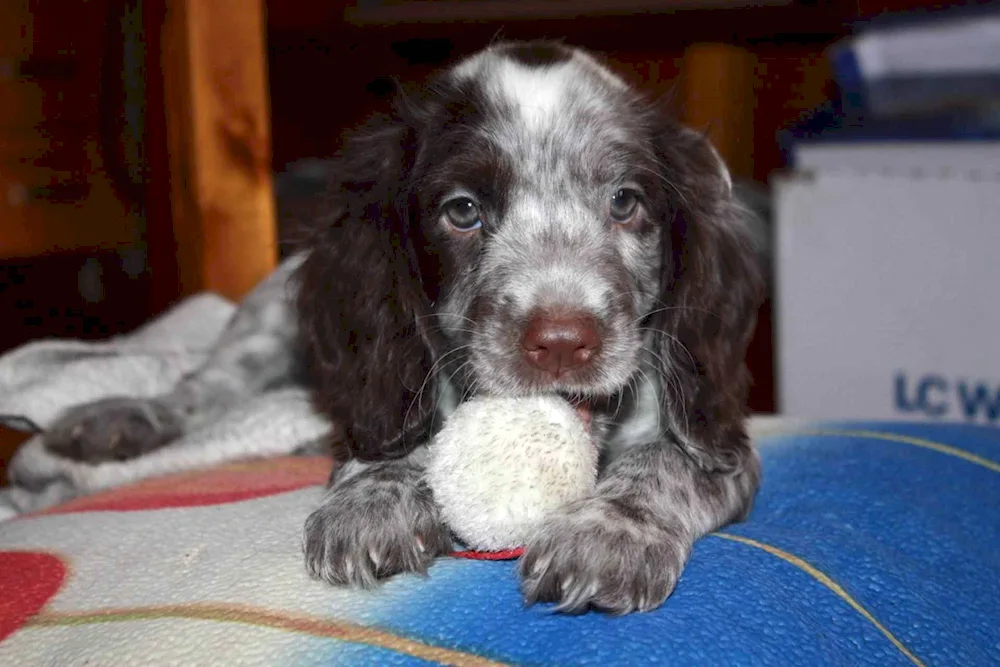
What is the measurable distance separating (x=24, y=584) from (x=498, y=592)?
30.5 inches

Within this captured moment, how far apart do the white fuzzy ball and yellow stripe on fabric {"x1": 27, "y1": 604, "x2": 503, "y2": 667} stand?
25 centimetres

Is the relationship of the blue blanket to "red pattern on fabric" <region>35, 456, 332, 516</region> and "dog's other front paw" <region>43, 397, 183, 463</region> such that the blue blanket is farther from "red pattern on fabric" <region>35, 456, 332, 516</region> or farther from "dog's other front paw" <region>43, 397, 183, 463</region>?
"dog's other front paw" <region>43, 397, 183, 463</region>

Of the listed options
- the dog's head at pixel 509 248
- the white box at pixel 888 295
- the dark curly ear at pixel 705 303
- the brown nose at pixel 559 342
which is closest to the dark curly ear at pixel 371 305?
the dog's head at pixel 509 248

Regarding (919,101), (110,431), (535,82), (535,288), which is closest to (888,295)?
(919,101)

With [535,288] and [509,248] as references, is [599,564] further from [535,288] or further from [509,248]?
[509,248]

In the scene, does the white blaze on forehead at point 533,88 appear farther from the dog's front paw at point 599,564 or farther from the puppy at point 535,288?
the dog's front paw at point 599,564

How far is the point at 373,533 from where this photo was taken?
1.72 metres

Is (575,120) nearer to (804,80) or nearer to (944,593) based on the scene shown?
(944,593)

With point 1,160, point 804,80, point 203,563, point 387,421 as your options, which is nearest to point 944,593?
point 387,421

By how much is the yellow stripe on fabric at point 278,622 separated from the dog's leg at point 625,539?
179 mm

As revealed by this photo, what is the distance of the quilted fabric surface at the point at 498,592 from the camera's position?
147 cm

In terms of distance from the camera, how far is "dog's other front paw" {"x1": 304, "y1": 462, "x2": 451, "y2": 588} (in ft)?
5.49

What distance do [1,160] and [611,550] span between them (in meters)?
2.86

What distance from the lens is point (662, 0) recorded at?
493 cm
